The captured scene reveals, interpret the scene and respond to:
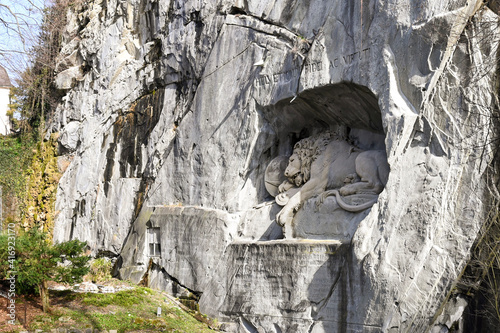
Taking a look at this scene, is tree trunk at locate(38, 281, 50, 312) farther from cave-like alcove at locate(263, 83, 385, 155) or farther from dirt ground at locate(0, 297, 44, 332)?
cave-like alcove at locate(263, 83, 385, 155)

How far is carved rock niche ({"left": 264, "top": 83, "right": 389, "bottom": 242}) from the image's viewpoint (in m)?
8.57

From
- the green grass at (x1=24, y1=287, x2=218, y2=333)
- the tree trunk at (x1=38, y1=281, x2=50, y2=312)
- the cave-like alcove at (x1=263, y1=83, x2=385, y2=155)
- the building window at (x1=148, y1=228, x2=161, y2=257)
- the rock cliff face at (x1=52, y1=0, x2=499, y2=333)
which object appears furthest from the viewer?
the building window at (x1=148, y1=228, x2=161, y2=257)

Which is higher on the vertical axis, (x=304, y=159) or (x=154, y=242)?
(x=304, y=159)

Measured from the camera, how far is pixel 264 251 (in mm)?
9055

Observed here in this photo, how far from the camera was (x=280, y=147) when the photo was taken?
1063cm

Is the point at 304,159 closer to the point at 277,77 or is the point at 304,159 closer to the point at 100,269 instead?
the point at 277,77

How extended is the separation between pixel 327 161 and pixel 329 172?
201mm

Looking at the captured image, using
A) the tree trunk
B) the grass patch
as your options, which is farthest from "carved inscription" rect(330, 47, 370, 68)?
the tree trunk

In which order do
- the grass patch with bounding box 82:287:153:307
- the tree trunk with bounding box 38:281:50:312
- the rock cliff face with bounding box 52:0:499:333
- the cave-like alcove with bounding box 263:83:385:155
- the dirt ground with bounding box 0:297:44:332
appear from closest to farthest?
the rock cliff face with bounding box 52:0:499:333 < the dirt ground with bounding box 0:297:44:332 < the tree trunk with bounding box 38:281:50:312 < the cave-like alcove with bounding box 263:83:385:155 < the grass patch with bounding box 82:287:153:307

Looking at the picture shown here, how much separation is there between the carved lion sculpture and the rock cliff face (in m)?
0.18

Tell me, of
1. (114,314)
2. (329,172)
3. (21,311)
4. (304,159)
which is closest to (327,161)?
(329,172)

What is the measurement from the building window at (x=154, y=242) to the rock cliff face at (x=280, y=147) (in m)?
0.04

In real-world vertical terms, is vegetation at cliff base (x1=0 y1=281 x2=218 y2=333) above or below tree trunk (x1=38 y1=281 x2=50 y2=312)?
below

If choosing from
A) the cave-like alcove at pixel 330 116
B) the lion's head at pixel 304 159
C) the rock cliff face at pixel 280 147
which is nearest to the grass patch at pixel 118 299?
the rock cliff face at pixel 280 147
